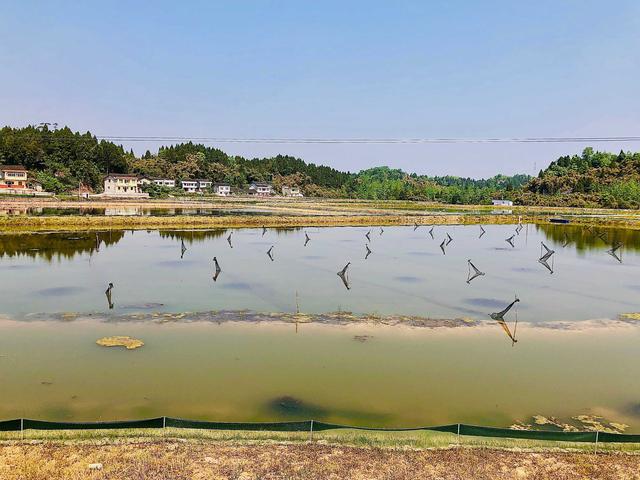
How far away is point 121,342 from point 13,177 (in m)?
95.8

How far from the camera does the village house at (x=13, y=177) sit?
304 ft

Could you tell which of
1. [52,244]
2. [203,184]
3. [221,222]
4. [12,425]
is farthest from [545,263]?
[203,184]

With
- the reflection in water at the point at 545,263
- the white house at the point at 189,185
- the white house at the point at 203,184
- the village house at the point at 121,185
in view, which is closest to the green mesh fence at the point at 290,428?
the reflection in water at the point at 545,263

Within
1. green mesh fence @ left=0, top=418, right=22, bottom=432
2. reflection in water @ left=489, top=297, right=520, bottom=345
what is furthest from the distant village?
green mesh fence @ left=0, top=418, right=22, bottom=432

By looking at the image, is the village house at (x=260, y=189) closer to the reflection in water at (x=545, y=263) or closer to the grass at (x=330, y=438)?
the reflection in water at (x=545, y=263)

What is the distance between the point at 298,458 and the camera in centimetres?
834

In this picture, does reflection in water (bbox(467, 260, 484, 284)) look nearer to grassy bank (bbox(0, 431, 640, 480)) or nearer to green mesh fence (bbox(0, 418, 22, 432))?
grassy bank (bbox(0, 431, 640, 480))

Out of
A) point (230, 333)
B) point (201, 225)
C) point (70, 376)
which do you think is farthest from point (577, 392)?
point (201, 225)

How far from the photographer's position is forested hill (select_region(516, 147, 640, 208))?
10666 cm

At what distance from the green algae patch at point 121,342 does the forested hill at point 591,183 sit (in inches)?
4337

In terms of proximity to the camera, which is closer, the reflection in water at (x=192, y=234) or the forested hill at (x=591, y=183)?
the reflection in water at (x=192, y=234)

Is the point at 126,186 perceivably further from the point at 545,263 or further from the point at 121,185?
the point at 545,263

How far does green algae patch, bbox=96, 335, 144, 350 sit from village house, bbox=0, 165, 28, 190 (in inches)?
3647

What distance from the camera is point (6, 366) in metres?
13.2
